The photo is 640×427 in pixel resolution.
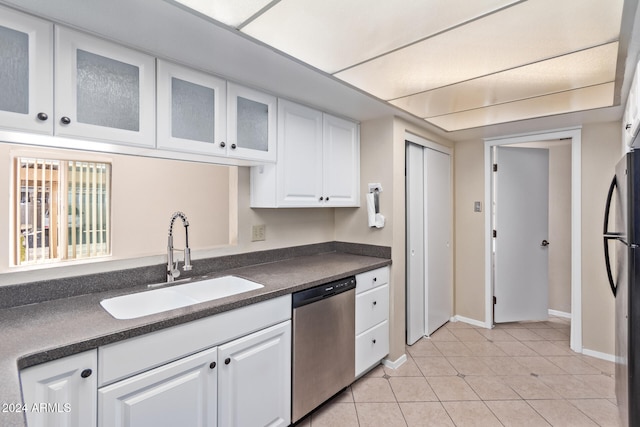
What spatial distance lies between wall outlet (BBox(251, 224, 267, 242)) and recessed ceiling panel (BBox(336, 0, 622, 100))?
1221mm

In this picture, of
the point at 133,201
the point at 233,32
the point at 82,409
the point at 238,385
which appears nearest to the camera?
the point at 82,409

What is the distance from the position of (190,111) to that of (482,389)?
2.72m

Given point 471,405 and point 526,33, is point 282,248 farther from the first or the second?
point 526,33

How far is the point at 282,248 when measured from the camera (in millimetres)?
2592

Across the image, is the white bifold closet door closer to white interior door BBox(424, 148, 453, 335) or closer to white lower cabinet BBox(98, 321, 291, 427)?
white interior door BBox(424, 148, 453, 335)

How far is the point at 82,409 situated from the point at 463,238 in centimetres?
361

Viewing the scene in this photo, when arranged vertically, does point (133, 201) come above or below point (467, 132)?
below

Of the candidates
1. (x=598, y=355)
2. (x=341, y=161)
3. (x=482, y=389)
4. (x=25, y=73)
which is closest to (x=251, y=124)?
(x=341, y=161)

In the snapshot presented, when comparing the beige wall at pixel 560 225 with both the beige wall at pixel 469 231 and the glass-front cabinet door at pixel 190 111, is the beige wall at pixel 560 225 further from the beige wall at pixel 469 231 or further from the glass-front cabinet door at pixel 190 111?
the glass-front cabinet door at pixel 190 111

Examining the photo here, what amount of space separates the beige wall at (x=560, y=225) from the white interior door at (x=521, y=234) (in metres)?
0.27

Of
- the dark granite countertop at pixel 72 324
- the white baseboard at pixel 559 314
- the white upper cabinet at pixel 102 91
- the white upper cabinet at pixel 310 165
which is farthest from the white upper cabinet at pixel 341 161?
the white baseboard at pixel 559 314

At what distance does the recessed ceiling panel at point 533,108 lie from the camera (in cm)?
218

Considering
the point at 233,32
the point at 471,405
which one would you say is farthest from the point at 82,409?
the point at 471,405

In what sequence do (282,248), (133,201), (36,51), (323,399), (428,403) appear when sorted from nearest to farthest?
(36,51) → (323,399) → (428,403) → (282,248) → (133,201)
